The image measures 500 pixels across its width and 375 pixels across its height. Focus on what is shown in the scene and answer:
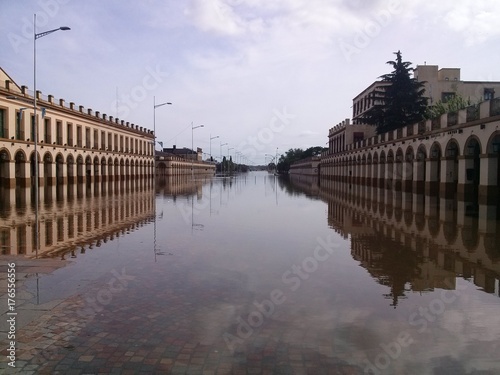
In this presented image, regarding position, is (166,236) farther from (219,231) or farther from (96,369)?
(96,369)

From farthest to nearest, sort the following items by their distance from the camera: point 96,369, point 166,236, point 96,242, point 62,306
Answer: point 166,236 → point 96,242 → point 62,306 → point 96,369

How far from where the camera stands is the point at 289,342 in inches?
195

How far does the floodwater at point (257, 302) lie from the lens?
4512 mm

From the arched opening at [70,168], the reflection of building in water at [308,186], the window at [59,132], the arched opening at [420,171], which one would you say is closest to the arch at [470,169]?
the arched opening at [420,171]

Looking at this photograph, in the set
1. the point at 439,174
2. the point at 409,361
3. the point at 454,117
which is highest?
the point at 454,117

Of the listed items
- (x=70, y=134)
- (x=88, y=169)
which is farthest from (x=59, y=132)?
(x=88, y=169)

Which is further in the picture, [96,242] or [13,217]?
[13,217]

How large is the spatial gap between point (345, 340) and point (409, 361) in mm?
776

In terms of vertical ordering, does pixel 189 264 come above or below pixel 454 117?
below

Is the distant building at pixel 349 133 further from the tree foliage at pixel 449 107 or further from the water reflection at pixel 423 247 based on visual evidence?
the water reflection at pixel 423 247

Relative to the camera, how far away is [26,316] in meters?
5.59

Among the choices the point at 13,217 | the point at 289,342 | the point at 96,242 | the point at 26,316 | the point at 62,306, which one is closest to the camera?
the point at 289,342

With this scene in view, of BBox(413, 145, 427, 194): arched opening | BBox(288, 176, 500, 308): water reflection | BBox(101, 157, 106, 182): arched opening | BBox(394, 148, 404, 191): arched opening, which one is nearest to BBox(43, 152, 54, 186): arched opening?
BBox(101, 157, 106, 182): arched opening

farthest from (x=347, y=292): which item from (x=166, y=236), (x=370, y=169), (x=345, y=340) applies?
(x=370, y=169)
